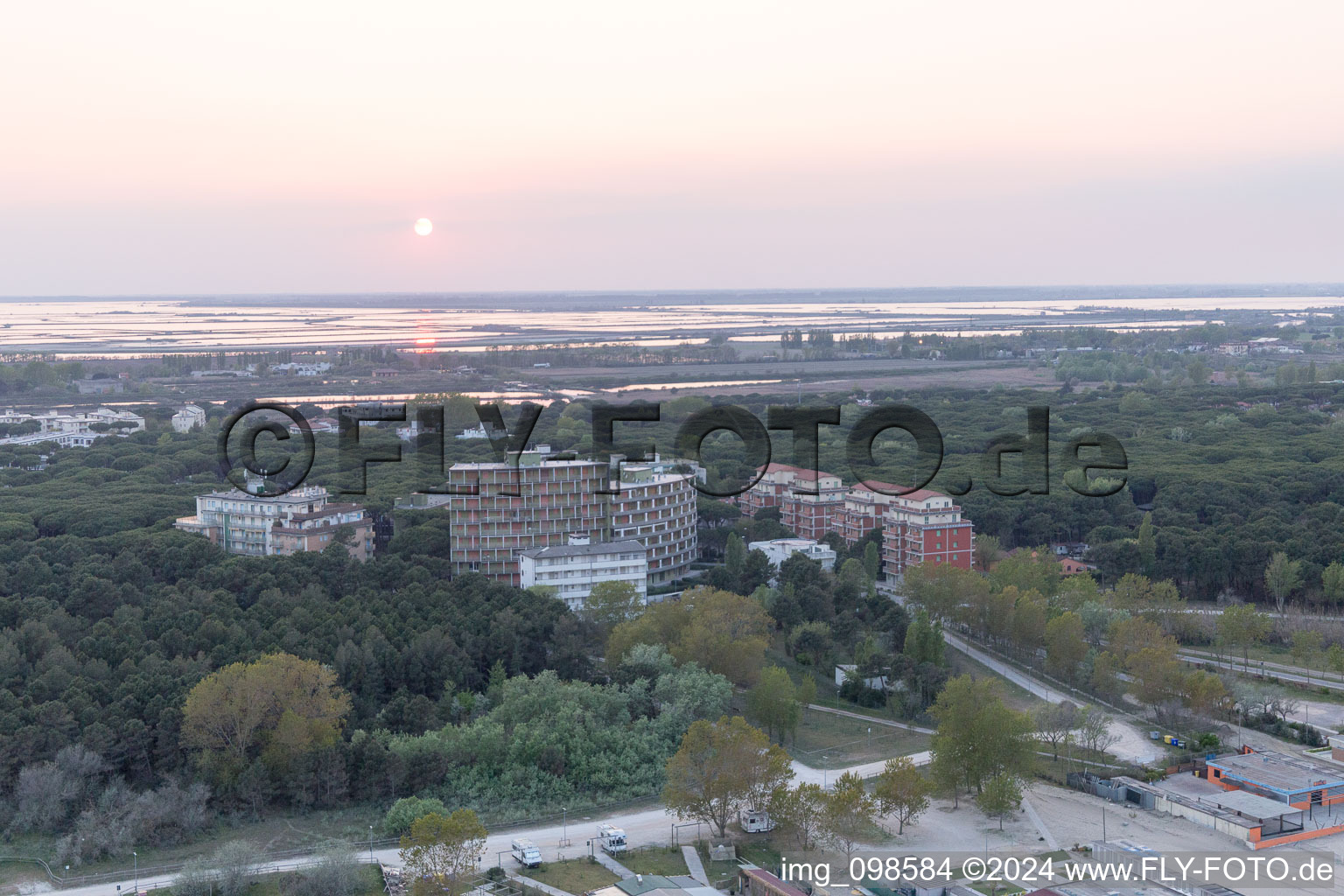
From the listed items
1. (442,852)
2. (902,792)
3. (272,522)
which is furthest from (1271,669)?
(272,522)

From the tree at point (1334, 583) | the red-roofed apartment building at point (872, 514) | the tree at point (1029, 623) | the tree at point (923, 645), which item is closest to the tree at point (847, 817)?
the tree at point (923, 645)

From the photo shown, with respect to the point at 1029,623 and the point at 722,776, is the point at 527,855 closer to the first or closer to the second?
→ the point at 722,776

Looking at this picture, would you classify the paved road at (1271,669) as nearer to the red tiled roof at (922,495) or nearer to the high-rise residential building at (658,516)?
the red tiled roof at (922,495)

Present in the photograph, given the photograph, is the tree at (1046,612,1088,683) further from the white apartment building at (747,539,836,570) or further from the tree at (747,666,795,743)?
the white apartment building at (747,539,836,570)

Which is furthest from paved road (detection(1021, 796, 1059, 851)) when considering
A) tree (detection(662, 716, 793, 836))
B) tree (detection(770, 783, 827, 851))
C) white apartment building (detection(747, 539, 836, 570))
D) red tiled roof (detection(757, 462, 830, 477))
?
red tiled roof (detection(757, 462, 830, 477))

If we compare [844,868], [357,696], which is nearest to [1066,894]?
[844,868]

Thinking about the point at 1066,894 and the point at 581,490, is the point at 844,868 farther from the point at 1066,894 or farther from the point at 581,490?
the point at 581,490
